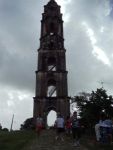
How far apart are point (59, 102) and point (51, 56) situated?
23.1ft

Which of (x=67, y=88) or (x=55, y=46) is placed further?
(x=55, y=46)

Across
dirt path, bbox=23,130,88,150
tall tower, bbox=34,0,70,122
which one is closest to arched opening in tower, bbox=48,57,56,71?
tall tower, bbox=34,0,70,122

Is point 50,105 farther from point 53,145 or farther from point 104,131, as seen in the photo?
point 53,145

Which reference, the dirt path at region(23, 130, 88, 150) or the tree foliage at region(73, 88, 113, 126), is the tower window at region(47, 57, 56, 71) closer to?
the tree foliage at region(73, 88, 113, 126)

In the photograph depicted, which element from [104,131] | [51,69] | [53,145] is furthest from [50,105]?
[53,145]

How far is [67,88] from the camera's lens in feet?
141

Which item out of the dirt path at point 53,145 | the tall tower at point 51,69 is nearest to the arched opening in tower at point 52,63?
the tall tower at point 51,69

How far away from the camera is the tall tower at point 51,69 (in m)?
41.5

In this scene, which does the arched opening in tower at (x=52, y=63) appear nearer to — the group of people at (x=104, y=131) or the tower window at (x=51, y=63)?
the tower window at (x=51, y=63)

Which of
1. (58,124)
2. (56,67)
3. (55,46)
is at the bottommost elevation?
(58,124)

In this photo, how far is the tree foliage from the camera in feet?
106

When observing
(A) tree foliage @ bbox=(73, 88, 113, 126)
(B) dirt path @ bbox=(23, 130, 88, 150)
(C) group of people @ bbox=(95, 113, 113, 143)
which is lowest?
(B) dirt path @ bbox=(23, 130, 88, 150)

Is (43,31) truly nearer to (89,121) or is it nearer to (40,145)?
(89,121)

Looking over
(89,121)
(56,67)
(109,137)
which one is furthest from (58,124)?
(56,67)
